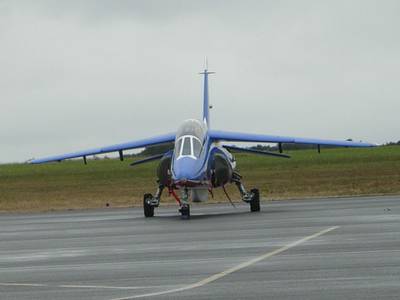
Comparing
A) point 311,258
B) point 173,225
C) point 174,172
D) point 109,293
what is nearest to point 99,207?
point 174,172

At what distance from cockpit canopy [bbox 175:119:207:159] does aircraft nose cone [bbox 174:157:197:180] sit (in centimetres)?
23

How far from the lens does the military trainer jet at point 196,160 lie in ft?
95.5

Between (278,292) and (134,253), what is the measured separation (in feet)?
20.1

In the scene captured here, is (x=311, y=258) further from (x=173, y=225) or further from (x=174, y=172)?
(x=174, y=172)

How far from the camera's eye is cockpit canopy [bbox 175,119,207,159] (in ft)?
97.3

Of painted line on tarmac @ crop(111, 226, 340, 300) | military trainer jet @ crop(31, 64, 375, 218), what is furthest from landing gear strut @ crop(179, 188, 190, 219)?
painted line on tarmac @ crop(111, 226, 340, 300)

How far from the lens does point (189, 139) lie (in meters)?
30.0

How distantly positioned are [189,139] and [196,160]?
31.4 inches

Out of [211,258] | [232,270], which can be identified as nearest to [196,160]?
[211,258]

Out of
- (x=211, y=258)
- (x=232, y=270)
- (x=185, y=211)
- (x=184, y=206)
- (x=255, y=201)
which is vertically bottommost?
(x=232, y=270)

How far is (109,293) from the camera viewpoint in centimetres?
1239

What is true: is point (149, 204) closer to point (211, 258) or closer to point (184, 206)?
point (184, 206)

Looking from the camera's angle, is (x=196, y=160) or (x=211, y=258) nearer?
(x=211, y=258)

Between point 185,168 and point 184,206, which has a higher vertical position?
point 185,168
